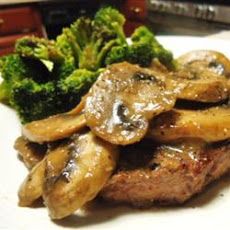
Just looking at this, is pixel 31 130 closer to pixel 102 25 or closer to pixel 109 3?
pixel 102 25

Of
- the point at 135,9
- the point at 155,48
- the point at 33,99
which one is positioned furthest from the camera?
the point at 135,9

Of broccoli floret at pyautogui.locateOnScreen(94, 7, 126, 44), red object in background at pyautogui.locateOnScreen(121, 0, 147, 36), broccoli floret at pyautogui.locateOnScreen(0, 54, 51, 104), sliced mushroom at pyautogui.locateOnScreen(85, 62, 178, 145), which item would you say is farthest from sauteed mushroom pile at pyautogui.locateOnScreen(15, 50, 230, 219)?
red object in background at pyautogui.locateOnScreen(121, 0, 147, 36)

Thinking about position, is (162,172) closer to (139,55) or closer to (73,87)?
(73,87)

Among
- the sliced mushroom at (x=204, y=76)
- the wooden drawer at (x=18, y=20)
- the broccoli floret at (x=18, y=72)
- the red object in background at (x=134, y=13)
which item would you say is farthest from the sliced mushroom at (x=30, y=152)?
the red object in background at (x=134, y=13)

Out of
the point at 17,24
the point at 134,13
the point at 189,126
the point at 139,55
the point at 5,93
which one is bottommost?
the point at 134,13

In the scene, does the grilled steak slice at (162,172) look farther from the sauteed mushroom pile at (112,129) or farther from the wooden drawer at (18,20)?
the wooden drawer at (18,20)

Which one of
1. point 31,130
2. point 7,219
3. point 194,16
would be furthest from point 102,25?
point 194,16

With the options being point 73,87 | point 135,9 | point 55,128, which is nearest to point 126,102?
point 55,128

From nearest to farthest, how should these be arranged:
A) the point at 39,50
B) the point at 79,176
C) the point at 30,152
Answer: the point at 79,176
the point at 30,152
the point at 39,50
